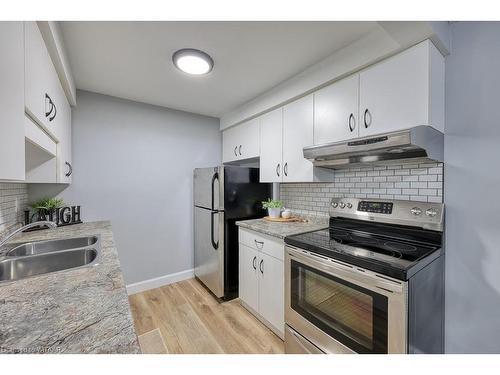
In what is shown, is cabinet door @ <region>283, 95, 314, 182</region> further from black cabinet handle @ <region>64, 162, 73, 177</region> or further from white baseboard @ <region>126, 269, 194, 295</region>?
black cabinet handle @ <region>64, 162, 73, 177</region>

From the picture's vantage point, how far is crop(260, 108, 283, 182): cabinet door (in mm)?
2252

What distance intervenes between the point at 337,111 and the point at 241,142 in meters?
1.37

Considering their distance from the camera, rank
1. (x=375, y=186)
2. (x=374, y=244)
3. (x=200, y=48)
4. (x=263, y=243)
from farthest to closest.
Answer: (x=263, y=243)
(x=375, y=186)
(x=200, y=48)
(x=374, y=244)

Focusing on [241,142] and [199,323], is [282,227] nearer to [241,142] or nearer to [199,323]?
[199,323]

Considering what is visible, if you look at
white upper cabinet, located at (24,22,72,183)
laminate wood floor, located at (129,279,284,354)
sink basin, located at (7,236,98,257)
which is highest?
white upper cabinet, located at (24,22,72,183)

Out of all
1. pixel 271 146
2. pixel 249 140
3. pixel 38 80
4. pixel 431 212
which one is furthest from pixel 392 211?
pixel 38 80

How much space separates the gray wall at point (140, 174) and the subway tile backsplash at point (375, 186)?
152 cm

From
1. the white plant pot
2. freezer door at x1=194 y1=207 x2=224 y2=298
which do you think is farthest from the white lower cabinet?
the white plant pot

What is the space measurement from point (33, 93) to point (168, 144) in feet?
5.97

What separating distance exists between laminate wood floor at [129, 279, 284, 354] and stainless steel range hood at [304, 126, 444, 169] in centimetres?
158

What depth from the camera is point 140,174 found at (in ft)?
8.75

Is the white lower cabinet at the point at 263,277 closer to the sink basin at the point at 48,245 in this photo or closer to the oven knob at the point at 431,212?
the oven knob at the point at 431,212
